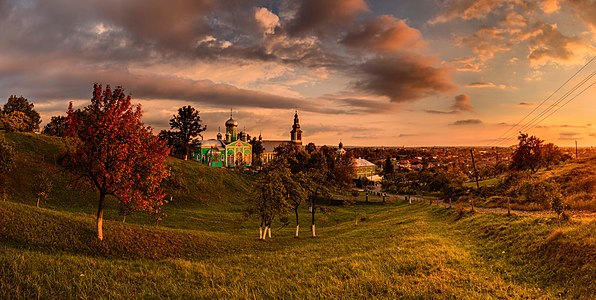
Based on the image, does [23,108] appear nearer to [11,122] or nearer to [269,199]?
[11,122]

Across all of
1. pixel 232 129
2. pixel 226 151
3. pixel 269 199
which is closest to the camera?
pixel 269 199

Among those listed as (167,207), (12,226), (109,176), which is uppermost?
(109,176)

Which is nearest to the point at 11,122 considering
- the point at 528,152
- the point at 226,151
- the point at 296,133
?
the point at 226,151

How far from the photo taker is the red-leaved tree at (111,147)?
1827 cm

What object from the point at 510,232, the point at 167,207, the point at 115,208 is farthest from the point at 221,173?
the point at 510,232

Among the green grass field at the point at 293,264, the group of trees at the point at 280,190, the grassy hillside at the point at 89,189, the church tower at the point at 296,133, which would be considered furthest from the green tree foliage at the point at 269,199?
the church tower at the point at 296,133

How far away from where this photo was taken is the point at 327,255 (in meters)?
22.0

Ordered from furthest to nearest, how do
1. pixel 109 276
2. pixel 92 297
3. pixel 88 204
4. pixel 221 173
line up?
pixel 221 173 → pixel 88 204 → pixel 109 276 → pixel 92 297

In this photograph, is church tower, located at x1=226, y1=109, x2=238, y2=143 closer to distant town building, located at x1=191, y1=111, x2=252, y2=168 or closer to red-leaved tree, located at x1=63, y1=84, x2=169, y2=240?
distant town building, located at x1=191, y1=111, x2=252, y2=168

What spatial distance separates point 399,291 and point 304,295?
3.68 m

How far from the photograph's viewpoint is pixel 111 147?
60.1 feet

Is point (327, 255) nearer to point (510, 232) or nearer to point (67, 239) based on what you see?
point (510, 232)

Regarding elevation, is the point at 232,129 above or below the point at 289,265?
above

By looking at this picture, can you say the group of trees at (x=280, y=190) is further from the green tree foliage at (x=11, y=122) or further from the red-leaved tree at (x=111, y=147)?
the green tree foliage at (x=11, y=122)
